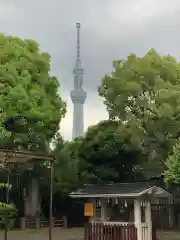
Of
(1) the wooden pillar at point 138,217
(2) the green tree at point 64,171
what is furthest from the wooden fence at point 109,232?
(2) the green tree at point 64,171

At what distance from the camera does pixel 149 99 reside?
3488cm

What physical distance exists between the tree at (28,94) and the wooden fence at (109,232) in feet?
36.2

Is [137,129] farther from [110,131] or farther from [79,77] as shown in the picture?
[79,77]

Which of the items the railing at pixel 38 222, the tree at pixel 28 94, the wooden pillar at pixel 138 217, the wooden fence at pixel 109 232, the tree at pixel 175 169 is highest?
the tree at pixel 28 94

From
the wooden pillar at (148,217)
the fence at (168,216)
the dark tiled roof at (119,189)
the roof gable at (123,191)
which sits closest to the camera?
the roof gable at (123,191)

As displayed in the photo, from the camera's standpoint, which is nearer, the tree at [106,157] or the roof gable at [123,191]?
the roof gable at [123,191]

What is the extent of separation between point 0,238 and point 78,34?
14831cm

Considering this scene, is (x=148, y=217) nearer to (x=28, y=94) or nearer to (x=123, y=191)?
(x=123, y=191)

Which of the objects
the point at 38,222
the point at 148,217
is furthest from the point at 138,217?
the point at 38,222

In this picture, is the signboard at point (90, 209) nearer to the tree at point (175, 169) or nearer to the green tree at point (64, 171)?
the tree at point (175, 169)

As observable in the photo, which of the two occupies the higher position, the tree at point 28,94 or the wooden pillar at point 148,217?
the tree at point 28,94

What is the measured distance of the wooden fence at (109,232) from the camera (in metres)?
19.4

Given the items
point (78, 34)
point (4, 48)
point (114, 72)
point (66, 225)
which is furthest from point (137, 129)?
point (78, 34)

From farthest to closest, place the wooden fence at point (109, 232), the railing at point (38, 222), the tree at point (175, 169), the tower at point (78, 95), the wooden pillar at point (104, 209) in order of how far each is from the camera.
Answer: the tower at point (78, 95)
the railing at point (38, 222)
the tree at point (175, 169)
the wooden pillar at point (104, 209)
the wooden fence at point (109, 232)
